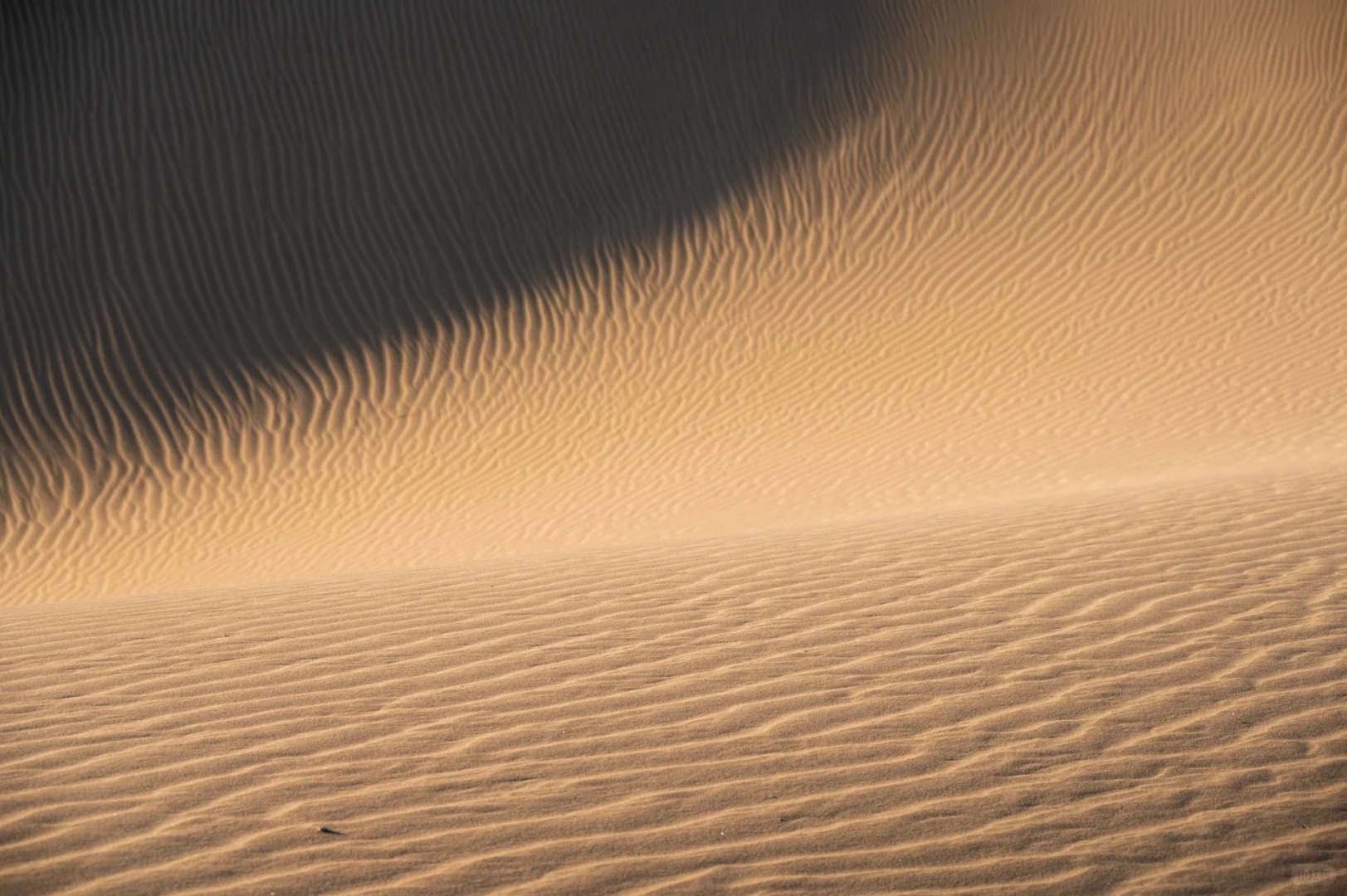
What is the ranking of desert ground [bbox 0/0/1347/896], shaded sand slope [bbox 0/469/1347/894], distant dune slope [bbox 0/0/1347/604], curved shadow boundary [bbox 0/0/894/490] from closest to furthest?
shaded sand slope [bbox 0/469/1347/894] → desert ground [bbox 0/0/1347/896] → distant dune slope [bbox 0/0/1347/604] → curved shadow boundary [bbox 0/0/894/490]

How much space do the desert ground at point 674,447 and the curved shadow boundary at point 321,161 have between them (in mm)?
62

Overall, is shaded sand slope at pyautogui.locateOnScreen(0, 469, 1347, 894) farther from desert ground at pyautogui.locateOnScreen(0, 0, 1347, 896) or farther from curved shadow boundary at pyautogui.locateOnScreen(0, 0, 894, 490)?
curved shadow boundary at pyautogui.locateOnScreen(0, 0, 894, 490)

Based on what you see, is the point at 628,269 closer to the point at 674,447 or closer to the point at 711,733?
the point at 674,447

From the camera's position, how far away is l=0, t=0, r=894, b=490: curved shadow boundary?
11922 mm

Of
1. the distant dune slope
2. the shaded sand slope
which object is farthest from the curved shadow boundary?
the shaded sand slope

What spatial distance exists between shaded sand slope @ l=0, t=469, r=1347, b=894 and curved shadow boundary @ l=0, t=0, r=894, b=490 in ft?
24.5

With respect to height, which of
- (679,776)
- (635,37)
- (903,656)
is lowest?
(679,776)

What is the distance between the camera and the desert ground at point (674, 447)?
3.01m

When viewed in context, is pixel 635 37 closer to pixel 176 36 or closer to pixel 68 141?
pixel 176 36

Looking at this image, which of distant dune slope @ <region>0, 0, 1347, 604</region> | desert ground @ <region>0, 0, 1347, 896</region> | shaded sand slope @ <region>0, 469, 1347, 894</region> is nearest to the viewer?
shaded sand slope @ <region>0, 469, 1347, 894</region>

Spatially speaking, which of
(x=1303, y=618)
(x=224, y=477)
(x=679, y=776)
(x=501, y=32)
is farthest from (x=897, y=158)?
(x=679, y=776)

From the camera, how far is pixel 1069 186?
14578 mm

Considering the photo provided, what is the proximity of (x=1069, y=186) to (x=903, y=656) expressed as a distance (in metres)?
12.2

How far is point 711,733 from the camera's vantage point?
3.38 meters
